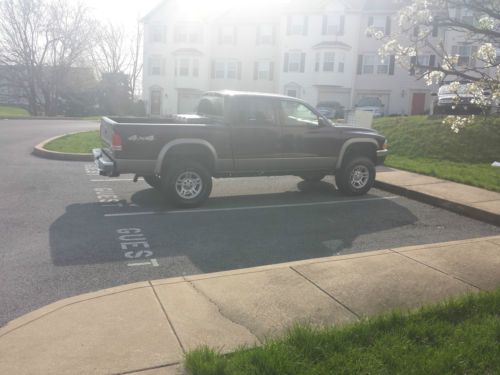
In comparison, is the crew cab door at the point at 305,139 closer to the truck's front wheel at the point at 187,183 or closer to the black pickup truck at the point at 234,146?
the black pickup truck at the point at 234,146

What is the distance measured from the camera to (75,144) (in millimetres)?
14891

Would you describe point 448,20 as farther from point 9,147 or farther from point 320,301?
point 9,147

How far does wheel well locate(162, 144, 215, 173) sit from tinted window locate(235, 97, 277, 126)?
79cm

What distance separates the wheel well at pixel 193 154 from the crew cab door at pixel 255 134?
1.51 feet

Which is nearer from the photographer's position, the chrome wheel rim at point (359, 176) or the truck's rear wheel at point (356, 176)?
the truck's rear wheel at point (356, 176)

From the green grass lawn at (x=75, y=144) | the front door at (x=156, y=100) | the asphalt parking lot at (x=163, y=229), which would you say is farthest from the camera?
the front door at (x=156, y=100)

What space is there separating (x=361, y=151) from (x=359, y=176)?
1.73 feet

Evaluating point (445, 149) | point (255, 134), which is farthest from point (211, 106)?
point (445, 149)

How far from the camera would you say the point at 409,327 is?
3.88 meters

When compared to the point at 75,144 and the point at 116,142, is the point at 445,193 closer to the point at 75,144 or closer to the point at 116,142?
the point at 116,142

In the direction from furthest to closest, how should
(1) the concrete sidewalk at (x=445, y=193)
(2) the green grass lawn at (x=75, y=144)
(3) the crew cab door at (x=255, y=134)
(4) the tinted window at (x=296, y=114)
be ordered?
(2) the green grass lawn at (x=75, y=144) < (4) the tinted window at (x=296, y=114) < (3) the crew cab door at (x=255, y=134) < (1) the concrete sidewalk at (x=445, y=193)

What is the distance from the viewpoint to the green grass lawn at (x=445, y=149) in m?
11.9

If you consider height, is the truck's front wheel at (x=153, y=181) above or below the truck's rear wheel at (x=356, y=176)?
below

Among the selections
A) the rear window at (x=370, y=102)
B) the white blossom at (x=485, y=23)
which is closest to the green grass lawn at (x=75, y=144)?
the white blossom at (x=485, y=23)
